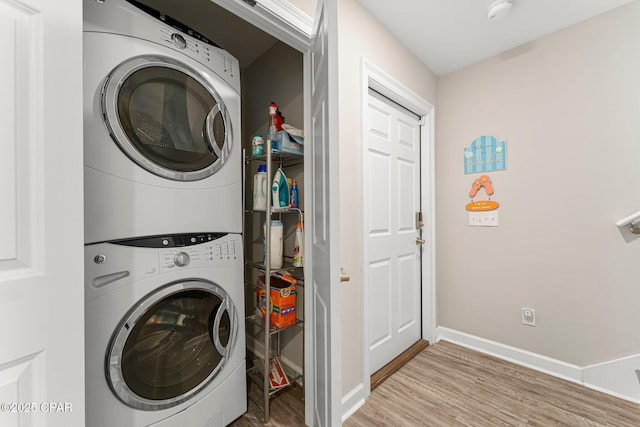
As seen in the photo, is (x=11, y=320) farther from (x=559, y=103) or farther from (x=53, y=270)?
(x=559, y=103)

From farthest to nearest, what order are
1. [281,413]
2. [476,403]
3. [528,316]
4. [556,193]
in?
[528,316], [556,193], [476,403], [281,413]

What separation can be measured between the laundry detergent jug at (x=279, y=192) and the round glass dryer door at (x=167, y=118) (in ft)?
1.15

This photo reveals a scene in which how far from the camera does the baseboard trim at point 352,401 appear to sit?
143cm

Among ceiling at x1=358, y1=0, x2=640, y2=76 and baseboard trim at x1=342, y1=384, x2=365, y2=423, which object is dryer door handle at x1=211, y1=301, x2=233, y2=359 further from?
ceiling at x1=358, y1=0, x2=640, y2=76

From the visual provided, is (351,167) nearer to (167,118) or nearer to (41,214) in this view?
(167,118)

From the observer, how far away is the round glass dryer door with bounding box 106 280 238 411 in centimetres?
93

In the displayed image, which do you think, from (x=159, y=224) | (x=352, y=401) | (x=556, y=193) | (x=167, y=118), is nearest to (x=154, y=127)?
(x=167, y=118)

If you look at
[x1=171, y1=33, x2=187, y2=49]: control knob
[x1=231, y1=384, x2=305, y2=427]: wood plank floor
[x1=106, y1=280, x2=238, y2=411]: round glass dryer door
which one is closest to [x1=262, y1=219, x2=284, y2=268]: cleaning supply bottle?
[x1=106, y1=280, x2=238, y2=411]: round glass dryer door

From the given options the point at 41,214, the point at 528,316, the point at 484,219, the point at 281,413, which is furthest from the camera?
the point at 484,219

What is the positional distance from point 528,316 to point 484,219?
802 millimetres

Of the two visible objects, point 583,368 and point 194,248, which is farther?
point 583,368

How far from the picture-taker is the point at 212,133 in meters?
1.18

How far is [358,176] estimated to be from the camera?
158 cm

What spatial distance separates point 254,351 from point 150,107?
1782 millimetres
